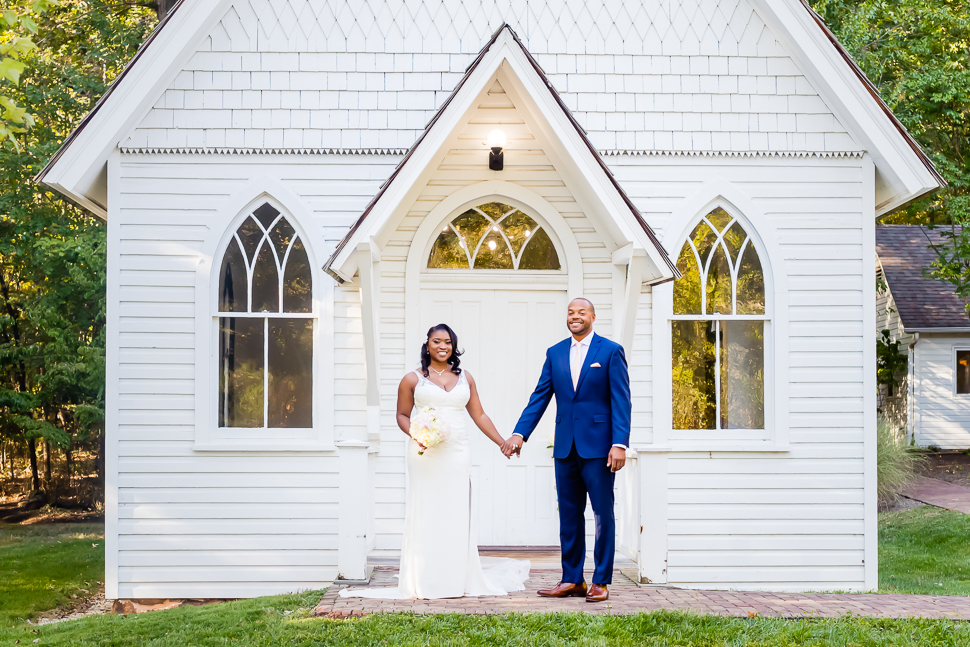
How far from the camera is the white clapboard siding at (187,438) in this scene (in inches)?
293

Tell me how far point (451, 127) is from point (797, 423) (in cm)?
414

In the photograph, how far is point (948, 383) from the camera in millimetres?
21578

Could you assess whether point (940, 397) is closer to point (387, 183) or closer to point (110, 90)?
point (387, 183)

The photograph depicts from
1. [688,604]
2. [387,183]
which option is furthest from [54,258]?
[688,604]

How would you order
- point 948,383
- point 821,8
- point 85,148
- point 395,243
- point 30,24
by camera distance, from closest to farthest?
point 30,24 → point 85,148 → point 395,243 → point 821,8 → point 948,383

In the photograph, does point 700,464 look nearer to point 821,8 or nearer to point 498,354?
point 498,354

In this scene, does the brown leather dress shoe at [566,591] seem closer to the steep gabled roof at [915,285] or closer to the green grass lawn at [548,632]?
the green grass lawn at [548,632]

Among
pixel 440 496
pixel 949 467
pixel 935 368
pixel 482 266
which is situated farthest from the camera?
pixel 935 368

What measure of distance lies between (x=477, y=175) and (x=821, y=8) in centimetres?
986

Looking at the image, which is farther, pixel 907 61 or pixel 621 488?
pixel 907 61

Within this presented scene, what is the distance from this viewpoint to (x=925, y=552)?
11359 mm

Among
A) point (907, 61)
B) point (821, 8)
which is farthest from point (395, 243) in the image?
point (907, 61)

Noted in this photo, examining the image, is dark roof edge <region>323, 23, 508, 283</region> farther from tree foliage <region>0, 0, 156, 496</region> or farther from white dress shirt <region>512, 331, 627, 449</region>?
tree foliage <region>0, 0, 156, 496</region>

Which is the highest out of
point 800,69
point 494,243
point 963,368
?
point 800,69
